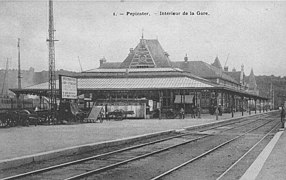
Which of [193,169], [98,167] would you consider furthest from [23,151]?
[193,169]

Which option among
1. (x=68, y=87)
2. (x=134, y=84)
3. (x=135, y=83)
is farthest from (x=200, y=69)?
(x=68, y=87)

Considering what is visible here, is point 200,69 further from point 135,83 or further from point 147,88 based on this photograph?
point 147,88

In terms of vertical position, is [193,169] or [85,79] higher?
[85,79]

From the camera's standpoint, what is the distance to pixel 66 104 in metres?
26.3

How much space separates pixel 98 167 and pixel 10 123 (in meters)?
15.2

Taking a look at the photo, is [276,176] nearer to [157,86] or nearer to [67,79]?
[67,79]

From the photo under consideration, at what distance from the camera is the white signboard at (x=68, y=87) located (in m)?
25.1

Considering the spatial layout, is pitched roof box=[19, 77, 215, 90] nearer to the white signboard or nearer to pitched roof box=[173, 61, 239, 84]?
the white signboard

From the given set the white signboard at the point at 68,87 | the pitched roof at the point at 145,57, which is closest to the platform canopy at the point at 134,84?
the white signboard at the point at 68,87

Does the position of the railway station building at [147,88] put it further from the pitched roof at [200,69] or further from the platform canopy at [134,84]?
the pitched roof at [200,69]

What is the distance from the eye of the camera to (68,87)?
25734 mm

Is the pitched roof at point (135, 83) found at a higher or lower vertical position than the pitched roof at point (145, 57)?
lower

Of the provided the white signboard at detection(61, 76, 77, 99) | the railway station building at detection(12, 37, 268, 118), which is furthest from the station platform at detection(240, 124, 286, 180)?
the railway station building at detection(12, 37, 268, 118)

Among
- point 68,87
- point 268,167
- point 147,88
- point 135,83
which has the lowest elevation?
point 268,167
